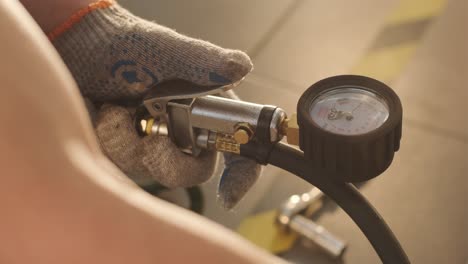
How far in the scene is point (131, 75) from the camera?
63 centimetres

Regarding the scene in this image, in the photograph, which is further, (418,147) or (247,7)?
(247,7)

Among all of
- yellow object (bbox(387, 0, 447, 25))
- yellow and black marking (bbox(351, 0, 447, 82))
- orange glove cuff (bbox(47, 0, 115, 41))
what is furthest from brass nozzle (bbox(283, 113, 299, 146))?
yellow object (bbox(387, 0, 447, 25))

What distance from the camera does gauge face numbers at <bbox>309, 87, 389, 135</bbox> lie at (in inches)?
19.8

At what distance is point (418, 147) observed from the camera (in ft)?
3.27

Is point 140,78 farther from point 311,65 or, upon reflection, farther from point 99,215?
point 311,65

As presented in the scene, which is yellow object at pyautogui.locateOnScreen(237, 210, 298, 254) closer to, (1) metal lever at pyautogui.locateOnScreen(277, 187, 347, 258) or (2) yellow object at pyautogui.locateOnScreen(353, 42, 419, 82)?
(1) metal lever at pyautogui.locateOnScreen(277, 187, 347, 258)

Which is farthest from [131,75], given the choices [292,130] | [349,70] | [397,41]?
[397,41]

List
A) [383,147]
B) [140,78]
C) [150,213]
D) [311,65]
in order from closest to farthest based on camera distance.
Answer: [150,213] < [383,147] < [140,78] < [311,65]

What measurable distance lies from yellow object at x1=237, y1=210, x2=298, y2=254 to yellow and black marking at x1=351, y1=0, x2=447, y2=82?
37 centimetres

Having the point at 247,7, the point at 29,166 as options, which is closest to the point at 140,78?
the point at 29,166

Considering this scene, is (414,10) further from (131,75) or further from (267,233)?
(131,75)

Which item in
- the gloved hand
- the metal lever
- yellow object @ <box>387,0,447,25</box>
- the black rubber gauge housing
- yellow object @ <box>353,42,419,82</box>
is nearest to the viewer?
the black rubber gauge housing

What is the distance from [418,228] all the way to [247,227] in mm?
262

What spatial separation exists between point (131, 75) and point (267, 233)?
40 centimetres
